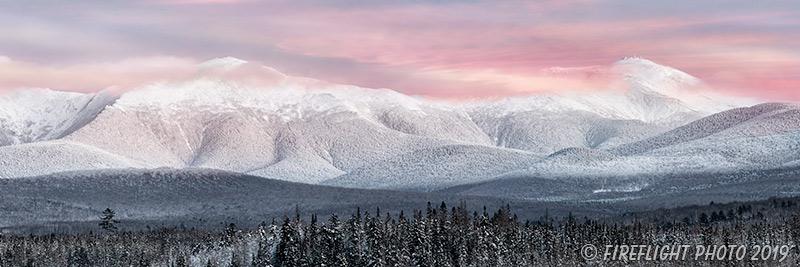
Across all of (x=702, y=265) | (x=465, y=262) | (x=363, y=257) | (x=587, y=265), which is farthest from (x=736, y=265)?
(x=363, y=257)

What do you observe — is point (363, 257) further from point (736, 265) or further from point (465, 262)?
point (736, 265)

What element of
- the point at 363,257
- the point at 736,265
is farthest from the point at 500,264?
the point at 736,265

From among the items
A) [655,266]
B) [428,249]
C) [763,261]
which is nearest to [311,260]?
[428,249]

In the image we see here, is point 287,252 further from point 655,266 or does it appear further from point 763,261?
point 763,261

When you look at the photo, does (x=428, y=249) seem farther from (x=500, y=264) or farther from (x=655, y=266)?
(x=655, y=266)

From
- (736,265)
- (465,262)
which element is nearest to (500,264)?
(465,262)

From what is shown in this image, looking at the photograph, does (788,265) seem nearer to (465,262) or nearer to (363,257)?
(465,262)
